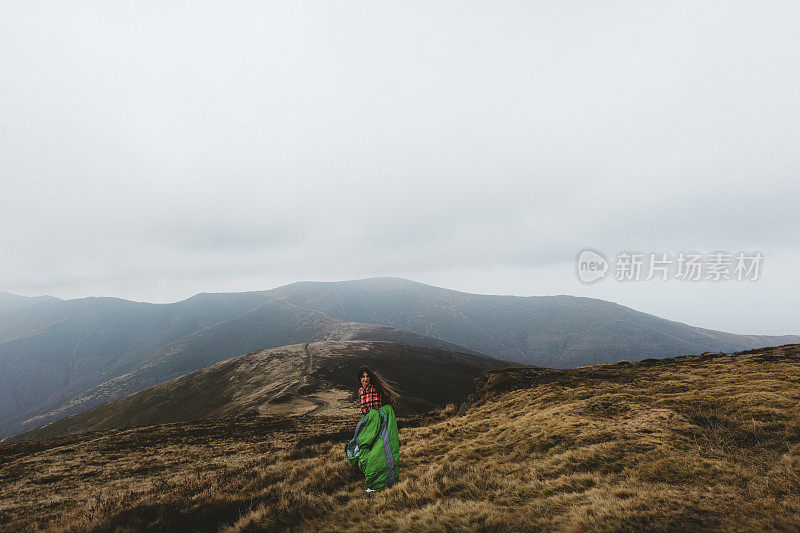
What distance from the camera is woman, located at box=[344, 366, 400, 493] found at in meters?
8.48

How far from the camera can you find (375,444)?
339 inches

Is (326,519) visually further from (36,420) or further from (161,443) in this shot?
(36,420)

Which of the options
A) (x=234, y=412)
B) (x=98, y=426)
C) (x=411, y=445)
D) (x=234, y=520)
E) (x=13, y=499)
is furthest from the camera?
(x=98, y=426)

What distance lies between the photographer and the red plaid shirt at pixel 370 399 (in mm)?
8883

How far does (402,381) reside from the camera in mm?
96188

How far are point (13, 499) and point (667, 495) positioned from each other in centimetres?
2495

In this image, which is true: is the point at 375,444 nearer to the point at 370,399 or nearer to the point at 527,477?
the point at 370,399

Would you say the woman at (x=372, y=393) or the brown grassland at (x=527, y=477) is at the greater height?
the woman at (x=372, y=393)

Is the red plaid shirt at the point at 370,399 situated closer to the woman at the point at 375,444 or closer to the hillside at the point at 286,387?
the woman at the point at 375,444

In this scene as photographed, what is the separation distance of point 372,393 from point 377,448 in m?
1.45

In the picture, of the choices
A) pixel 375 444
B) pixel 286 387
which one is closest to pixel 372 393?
pixel 375 444

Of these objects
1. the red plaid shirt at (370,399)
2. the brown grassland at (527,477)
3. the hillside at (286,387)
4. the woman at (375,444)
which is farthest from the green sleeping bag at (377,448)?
the hillside at (286,387)

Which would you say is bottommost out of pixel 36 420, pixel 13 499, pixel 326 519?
pixel 36 420

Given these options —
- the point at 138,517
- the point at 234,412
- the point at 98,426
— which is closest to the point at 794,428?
the point at 138,517
